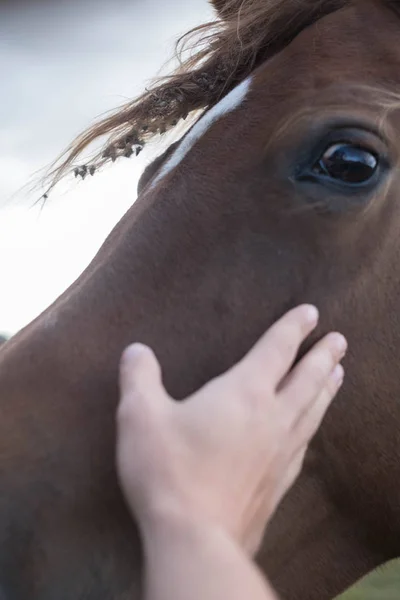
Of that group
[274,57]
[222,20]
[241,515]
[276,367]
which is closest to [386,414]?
[276,367]

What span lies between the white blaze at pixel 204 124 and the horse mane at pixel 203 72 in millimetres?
197

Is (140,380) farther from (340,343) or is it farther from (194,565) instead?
(340,343)

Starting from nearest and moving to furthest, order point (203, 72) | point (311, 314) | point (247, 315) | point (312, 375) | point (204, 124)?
point (312, 375)
point (311, 314)
point (247, 315)
point (204, 124)
point (203, 72)

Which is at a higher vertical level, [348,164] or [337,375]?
[348,164]

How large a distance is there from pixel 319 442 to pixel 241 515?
518 millimetres

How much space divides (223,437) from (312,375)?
0.25 m

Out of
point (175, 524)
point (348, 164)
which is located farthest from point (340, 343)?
point (175, 524)

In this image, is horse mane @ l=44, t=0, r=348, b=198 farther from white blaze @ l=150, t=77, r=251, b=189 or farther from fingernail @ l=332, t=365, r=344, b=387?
fingernail @ l=332, t=365, r=344, b=387

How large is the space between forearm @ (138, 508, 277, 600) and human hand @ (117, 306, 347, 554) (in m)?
0.03

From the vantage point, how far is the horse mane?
68.5 inches

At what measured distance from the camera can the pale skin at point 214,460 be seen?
83 centimetres

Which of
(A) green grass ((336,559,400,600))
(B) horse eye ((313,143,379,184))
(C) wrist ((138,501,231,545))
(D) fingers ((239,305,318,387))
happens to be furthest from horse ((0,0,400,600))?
(A) green grass ((336,559,400,600))

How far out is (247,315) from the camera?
4.44 ft

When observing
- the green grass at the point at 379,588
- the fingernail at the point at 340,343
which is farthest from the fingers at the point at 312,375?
the green grass at the point at 379,588
